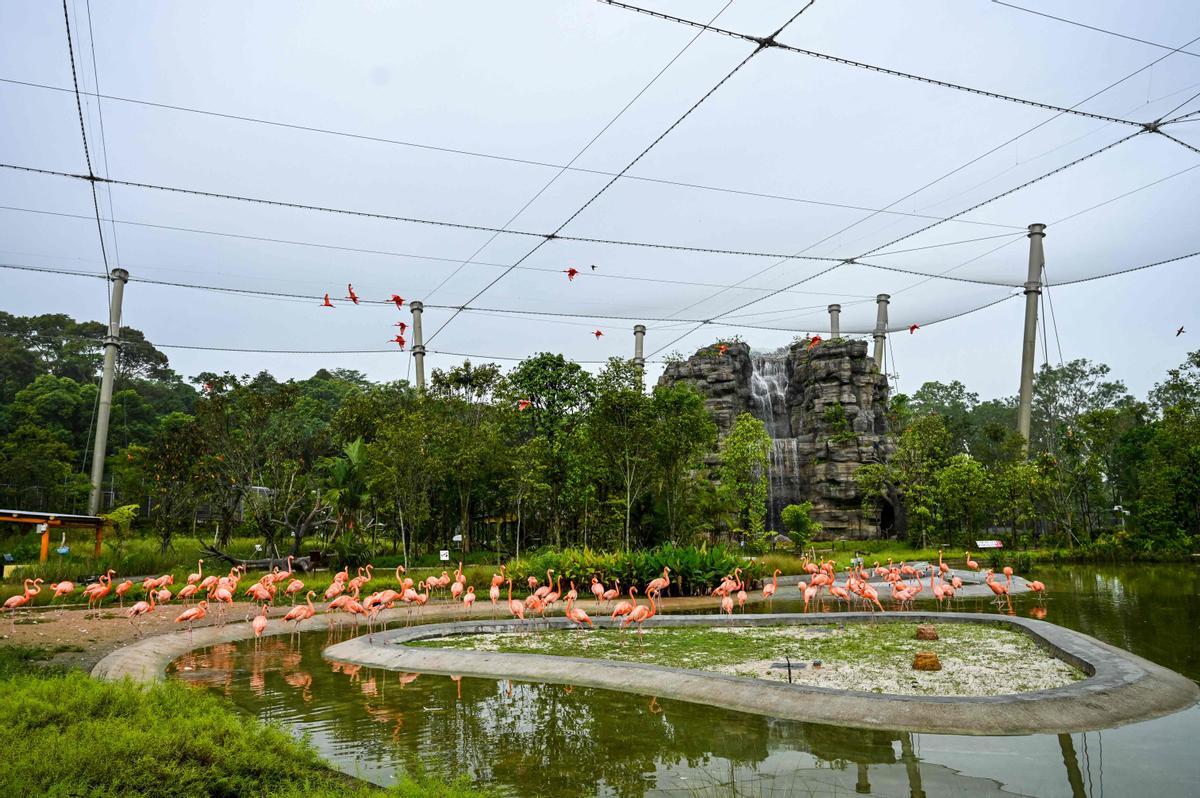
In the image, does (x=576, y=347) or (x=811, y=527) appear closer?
(x=576, y=347)

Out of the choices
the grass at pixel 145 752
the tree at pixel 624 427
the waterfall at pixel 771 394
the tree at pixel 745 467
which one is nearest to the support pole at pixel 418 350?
the tree at pixel 624 427

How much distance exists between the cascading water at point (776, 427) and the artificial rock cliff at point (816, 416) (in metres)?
0.05

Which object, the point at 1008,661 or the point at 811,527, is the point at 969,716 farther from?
the point at 811,527

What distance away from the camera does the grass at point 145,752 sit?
470 cm

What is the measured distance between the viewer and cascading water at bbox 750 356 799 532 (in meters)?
41.8

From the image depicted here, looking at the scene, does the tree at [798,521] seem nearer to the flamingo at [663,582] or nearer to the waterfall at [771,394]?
the waterfall at [771,394]

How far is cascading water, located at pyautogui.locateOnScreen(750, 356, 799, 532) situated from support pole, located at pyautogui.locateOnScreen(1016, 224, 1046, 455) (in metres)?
11.1

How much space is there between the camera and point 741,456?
30.8 m

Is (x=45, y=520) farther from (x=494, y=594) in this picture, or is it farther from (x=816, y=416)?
(x=816, y=416)

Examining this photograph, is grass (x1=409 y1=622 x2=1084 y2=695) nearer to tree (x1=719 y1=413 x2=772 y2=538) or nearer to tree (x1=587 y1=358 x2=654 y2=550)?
tree (x1=587 y1=358 x2=654 y2=550)

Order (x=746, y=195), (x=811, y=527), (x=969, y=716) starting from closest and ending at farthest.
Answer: (x=969, y=716) → (x=746, y=195) → (x=811, y=527)

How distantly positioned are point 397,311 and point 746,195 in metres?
14.0

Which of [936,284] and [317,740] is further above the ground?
[936,284]

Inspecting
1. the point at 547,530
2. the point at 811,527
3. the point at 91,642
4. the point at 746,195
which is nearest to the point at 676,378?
the point at 811,527
